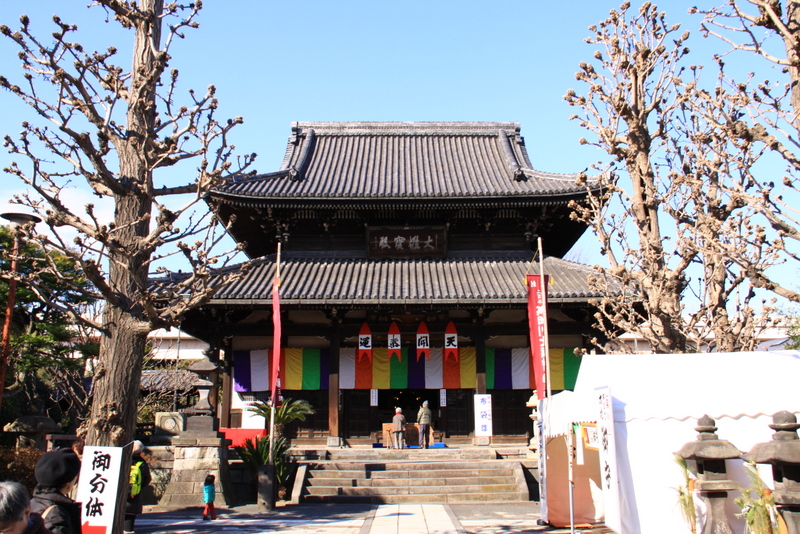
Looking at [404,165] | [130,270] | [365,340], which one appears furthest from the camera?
[404,165]

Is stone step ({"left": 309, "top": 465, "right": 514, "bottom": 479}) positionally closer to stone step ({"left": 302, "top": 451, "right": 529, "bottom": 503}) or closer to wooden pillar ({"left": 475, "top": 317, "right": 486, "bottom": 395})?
stone step ({"left": 302, "top": 451, "right": 529, "bottom": 503})

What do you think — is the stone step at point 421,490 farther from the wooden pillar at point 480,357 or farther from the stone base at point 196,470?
the wooden pillar at point 480,357

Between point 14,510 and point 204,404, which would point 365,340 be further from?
point 14,510

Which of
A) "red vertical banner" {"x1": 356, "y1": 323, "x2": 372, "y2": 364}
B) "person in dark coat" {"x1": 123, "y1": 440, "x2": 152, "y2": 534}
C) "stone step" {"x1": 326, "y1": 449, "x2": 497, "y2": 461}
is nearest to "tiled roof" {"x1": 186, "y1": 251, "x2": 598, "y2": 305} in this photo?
"red vertical banner" {"x1": 356, "y1": 323, "x2": 372, "y2": 364}

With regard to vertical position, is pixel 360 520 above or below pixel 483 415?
below

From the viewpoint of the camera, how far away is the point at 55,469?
3975mm

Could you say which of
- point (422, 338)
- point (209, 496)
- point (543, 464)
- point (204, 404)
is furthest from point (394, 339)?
point (543, 464)

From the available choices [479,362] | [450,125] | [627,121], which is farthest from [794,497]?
[450,125]

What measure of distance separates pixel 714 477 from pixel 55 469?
6.69m

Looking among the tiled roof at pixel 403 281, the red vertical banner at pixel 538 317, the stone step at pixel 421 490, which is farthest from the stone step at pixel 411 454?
the tiled roof at pixel 403 281

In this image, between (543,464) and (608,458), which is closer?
(608,458)

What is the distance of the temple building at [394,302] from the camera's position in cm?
1619

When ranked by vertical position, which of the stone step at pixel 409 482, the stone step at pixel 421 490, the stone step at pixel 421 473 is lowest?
the stone step at pixel 421 490

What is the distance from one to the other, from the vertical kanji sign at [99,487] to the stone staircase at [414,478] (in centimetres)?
729
